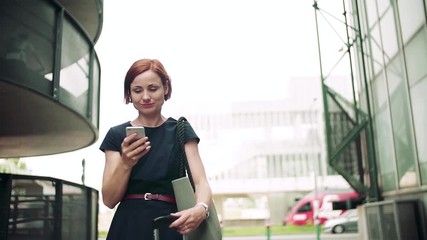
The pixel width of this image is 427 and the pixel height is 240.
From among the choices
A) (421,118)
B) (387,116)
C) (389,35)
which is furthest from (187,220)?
(387,116)

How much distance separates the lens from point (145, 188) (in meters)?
1.94

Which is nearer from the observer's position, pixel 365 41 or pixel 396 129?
pixel 396 129

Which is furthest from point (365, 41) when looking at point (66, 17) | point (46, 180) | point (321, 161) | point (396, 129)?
point (321, 161)

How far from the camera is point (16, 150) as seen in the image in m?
11.6

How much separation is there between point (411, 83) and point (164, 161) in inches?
287

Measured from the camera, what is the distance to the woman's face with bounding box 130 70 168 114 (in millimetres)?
2018

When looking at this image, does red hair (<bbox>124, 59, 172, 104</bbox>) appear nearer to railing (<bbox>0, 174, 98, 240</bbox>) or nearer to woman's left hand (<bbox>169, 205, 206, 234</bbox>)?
woman's left hand (<bbox>169, 205, 206, 234</bbox>)

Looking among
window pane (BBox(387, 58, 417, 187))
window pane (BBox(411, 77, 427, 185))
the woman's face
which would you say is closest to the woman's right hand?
the woman's face

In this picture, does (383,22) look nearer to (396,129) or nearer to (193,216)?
(396,129)

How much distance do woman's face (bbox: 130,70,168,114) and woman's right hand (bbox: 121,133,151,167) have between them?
0.24 m

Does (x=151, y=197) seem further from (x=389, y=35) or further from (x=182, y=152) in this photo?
(x=389, y=35)

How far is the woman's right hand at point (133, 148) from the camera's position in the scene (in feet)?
5.91

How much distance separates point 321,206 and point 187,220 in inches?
1515

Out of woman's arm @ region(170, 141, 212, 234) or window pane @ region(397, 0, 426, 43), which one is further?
window pane @ region(397, 0, 426, 43)
